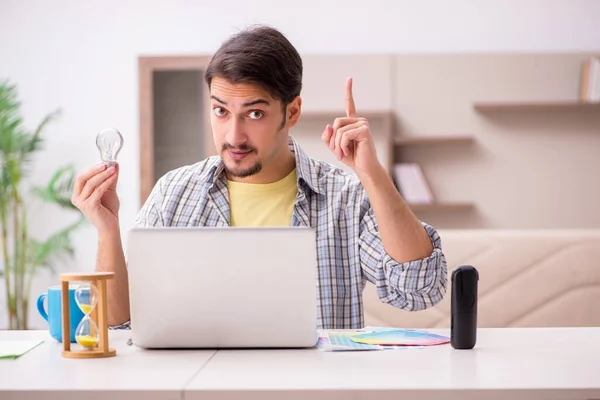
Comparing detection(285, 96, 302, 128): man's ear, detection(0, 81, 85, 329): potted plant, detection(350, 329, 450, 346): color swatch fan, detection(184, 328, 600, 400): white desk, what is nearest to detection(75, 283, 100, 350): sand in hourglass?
detection(184, 328, 600, 400): white desk

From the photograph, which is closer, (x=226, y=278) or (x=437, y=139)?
(x=226, y=278)

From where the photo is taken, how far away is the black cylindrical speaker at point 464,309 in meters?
1.42

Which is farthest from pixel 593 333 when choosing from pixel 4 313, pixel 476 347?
pixel 4 313

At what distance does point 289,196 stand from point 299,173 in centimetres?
8

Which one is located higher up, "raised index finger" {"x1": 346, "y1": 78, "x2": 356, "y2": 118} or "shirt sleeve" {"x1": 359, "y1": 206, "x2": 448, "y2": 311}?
"raised index finger" {"x1": 346, "y1": 78, "x2": 356, "y2": 118}

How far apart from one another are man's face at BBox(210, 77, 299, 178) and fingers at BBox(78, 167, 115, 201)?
40 cm

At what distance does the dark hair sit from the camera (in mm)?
1952

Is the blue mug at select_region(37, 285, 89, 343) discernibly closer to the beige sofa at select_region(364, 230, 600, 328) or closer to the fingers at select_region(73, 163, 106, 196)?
the fingers at select_region(73, 163, 106, 196)

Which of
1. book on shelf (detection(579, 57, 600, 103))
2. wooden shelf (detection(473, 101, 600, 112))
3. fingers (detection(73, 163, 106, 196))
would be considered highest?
book on shelf (detection(579, 57, 600, 103))

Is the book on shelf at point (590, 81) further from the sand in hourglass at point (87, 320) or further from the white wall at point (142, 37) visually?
the sand in hourglass at point (87, 320)

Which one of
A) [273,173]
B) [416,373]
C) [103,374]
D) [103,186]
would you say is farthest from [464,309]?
[273,173]

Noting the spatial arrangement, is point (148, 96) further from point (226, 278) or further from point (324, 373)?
point (324, 373)

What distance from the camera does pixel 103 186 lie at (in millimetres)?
1604

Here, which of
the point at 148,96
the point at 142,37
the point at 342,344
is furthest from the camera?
the point at 142,37
